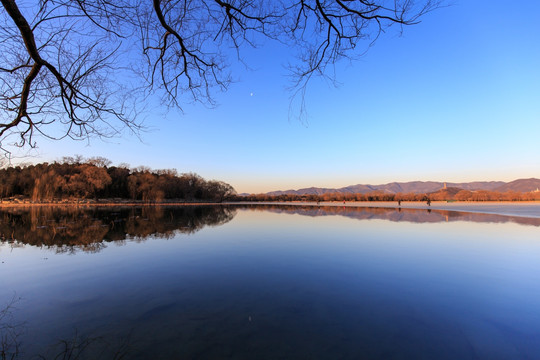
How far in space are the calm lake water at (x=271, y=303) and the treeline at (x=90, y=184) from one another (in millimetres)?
61928

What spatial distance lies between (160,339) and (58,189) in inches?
3026

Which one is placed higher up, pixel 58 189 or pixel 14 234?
pixel 58 189

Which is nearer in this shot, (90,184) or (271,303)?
(271,303)

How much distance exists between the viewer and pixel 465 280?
6.36 metres

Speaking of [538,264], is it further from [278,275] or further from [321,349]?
[321,349]

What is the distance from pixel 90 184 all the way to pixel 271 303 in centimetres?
7047

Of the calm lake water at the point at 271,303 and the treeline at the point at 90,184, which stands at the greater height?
the treeline at the point at 90,184

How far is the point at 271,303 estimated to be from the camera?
196 inches

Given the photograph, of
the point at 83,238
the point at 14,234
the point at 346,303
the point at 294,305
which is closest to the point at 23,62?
the point at 294,305

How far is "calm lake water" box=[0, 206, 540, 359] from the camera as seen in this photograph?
3545 mm

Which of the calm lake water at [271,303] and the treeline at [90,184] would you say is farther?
the treeline at [90,184]

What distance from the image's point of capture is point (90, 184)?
198 ft

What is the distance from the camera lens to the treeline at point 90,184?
58000 millimetres

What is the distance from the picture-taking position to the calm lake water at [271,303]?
3545 mm
